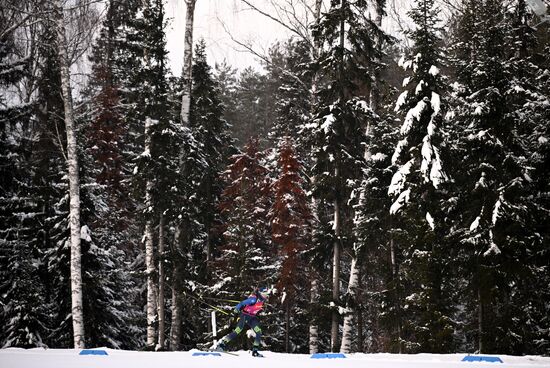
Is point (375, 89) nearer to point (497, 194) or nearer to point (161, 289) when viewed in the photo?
point (497, 194)

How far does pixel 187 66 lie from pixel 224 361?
1628 cm

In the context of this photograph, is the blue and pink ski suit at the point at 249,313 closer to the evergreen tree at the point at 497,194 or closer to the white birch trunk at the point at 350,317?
the white birch trunk at the point at 350,317

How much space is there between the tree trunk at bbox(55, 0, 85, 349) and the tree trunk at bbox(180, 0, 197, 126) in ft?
18.3

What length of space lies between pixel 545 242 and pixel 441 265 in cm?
360

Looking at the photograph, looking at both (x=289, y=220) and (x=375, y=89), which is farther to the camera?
(x=289, y=220)

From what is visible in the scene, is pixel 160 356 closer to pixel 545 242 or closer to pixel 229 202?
pixel 545 242

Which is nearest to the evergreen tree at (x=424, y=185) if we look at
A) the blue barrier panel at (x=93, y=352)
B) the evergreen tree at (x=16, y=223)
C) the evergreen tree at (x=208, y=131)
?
the blue barrier panel at (x=93, y=352)

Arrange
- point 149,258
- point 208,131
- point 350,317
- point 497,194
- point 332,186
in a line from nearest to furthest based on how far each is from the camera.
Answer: point 497,194 < point 350,317 < point 332,186 < point 149,258 < point 208,131

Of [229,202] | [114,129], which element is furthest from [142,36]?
[229,202]

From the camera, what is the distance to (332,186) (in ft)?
66.5

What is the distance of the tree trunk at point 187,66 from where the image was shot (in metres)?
22.3

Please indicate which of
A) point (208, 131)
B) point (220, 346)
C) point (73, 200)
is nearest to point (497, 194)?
point (220, 346)

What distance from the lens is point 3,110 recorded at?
2064cm

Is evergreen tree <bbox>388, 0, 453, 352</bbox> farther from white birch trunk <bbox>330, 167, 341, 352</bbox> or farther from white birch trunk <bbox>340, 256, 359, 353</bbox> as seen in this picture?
white birch trunk <bbox>330, 167, 341, 352</bbox>
